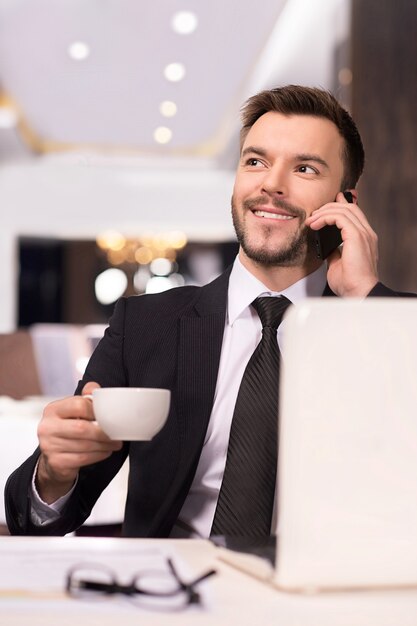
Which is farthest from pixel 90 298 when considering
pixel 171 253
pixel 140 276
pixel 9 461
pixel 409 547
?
pixel 409 547

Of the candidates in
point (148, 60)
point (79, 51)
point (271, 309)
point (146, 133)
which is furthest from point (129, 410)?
point (146, 133)

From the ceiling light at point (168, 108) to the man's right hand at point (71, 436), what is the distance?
791cm

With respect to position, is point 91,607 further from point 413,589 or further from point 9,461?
point 9,461

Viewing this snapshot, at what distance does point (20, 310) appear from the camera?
12023 millimetres

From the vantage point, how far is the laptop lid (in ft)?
2.27

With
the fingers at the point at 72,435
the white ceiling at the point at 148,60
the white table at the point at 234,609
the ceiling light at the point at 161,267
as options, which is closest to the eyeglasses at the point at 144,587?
the white table at the point at 234,609

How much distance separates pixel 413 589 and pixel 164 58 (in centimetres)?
718

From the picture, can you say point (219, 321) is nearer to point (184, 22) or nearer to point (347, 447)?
point (347, 447)

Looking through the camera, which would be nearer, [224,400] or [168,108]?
[224,400]

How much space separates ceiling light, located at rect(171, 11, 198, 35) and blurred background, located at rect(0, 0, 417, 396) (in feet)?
0.05

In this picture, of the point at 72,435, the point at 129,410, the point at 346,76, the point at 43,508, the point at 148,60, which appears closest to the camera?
the point at 129,410

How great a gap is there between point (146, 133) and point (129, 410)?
932 centimetres

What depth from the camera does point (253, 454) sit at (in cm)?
131

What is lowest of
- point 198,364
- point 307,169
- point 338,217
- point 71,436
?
point 71,436
